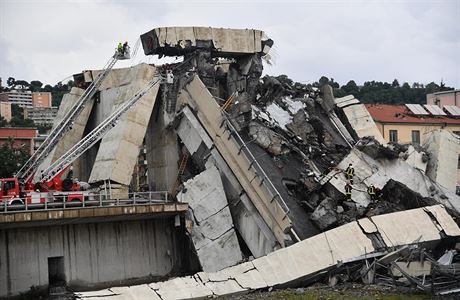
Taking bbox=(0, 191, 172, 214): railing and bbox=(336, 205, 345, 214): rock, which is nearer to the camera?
bbox=(0, 191, 172, 214): railing

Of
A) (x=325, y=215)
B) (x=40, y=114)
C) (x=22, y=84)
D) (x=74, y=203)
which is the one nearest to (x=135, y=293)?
(x=74, y=203)

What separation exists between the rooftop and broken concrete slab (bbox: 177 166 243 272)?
771 inches

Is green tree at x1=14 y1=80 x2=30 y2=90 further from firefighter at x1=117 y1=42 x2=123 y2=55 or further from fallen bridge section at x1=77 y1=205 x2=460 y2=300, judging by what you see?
fallen bridge section at x1=77 y1=205 x2=460 y2=300

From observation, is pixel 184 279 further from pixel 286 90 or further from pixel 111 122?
pixel 286 90

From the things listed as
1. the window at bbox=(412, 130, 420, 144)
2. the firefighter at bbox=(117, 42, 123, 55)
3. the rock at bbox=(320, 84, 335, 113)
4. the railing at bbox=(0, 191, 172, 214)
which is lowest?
the railing at bbox=(0, 191, 172, 214)

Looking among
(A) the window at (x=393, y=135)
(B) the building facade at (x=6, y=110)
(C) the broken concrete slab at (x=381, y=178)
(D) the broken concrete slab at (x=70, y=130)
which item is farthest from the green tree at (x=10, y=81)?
(C) the broken concrete slab at (x=381, y=178)

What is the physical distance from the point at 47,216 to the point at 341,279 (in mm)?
10443

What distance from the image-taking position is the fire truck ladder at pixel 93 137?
95.5 feet

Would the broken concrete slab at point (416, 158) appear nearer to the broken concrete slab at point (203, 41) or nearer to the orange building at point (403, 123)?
the broken concrete slab at point (203, 41)

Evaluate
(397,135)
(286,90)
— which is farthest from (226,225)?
(397,135)

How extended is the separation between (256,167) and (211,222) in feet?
9.88

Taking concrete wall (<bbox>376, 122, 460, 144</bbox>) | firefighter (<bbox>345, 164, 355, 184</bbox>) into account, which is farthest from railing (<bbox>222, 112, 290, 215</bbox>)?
concrete wall (<bbox>376, 122, 460, 144</bbox>)

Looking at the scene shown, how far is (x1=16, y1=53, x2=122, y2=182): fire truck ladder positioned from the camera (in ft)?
99.1

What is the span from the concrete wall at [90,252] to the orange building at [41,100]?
10327cm
